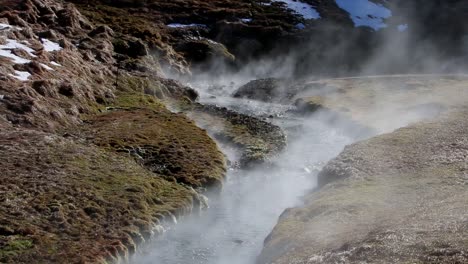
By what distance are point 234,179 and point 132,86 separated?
28781 millimetres

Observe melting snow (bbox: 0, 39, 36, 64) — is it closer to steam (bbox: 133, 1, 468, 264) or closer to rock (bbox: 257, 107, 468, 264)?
steam (bbox: 133, 1, 468, 264)

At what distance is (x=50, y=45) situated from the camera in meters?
68.8

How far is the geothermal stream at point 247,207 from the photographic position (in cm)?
3203

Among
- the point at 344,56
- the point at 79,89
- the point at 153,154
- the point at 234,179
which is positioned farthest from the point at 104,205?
the point at 344,56

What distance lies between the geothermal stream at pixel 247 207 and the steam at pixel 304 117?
0.06 m

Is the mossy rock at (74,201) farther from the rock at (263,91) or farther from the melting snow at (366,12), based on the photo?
the melting snow at (366,12)

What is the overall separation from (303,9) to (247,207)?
100826 millimetres

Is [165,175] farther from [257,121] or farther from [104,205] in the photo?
[257,121]

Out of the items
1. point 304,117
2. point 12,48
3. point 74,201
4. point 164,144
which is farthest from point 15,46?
point 304,117

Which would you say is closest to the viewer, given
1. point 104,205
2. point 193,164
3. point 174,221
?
point 104,205

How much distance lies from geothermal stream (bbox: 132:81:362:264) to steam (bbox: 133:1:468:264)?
64mm

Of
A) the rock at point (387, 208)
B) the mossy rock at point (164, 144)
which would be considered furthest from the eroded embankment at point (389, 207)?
the mossy rock at point (164, 144)

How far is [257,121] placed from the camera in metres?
63.0

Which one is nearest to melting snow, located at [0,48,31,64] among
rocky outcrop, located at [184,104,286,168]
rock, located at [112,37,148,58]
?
rocky outcrop, located at [184,104,286,168]
